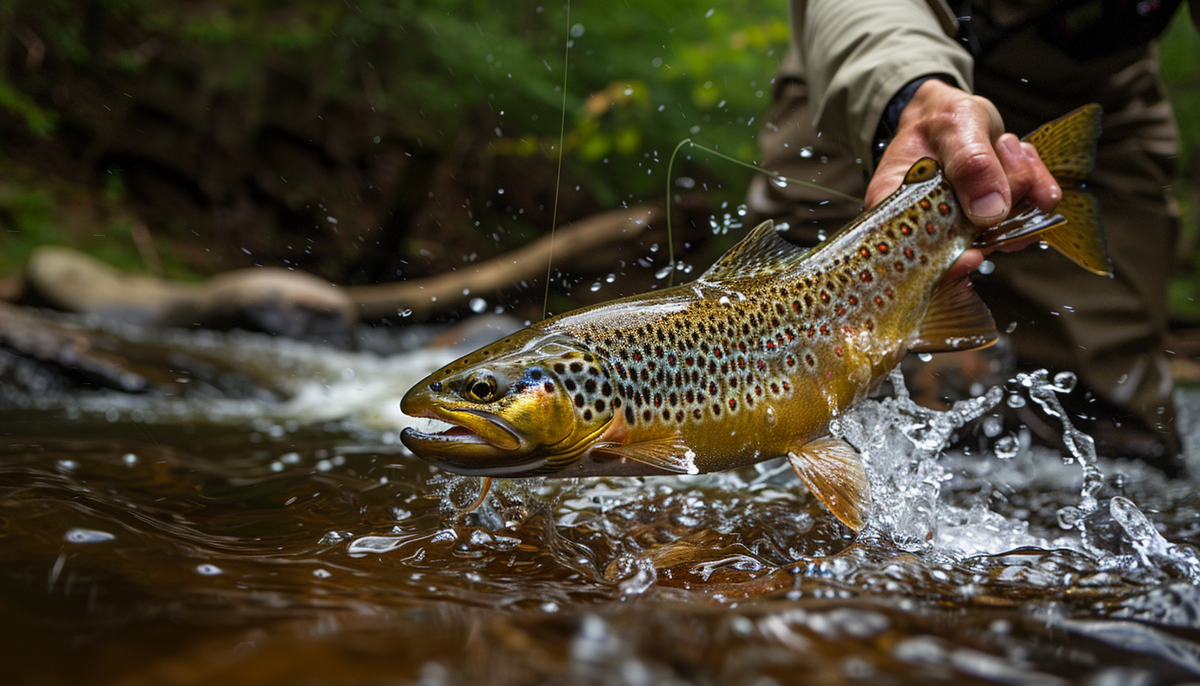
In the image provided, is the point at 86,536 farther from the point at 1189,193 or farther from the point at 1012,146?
the point at 1189,193

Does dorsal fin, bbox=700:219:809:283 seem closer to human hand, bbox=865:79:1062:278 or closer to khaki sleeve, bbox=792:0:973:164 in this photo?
human hand, bbox=865:79:1062:278

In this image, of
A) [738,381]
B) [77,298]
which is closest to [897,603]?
[738,381]

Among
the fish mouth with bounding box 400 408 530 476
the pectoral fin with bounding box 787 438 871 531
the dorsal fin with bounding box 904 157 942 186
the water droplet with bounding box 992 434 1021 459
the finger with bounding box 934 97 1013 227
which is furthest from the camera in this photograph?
the water droplet with bounding box 992 434 1021 459

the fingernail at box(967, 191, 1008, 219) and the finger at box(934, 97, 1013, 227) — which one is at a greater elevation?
the finger at box(934, 97, 1013, 227)

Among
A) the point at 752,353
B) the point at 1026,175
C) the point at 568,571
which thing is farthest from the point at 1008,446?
the point at 568,571

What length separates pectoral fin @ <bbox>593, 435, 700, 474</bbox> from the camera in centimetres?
189

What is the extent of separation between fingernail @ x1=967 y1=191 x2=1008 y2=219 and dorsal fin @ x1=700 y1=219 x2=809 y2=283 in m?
0.51

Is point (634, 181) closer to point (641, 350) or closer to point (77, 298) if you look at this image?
point (77, 298)

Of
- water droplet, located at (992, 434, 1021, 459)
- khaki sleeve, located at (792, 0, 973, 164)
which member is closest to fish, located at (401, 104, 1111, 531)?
khaki sleeve, located at (792, 0, 973, 164)

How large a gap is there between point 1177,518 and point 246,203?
11815 mm

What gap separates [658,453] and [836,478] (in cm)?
57

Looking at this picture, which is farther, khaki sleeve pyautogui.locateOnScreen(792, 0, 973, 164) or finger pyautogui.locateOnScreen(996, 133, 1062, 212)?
khaki sleeve pyautogui.locateOnScreen(792, 0, 973, 164)

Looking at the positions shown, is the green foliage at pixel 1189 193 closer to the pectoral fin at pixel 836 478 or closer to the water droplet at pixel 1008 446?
the water droplet at pixel 1008 446

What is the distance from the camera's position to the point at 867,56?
10.0ft
